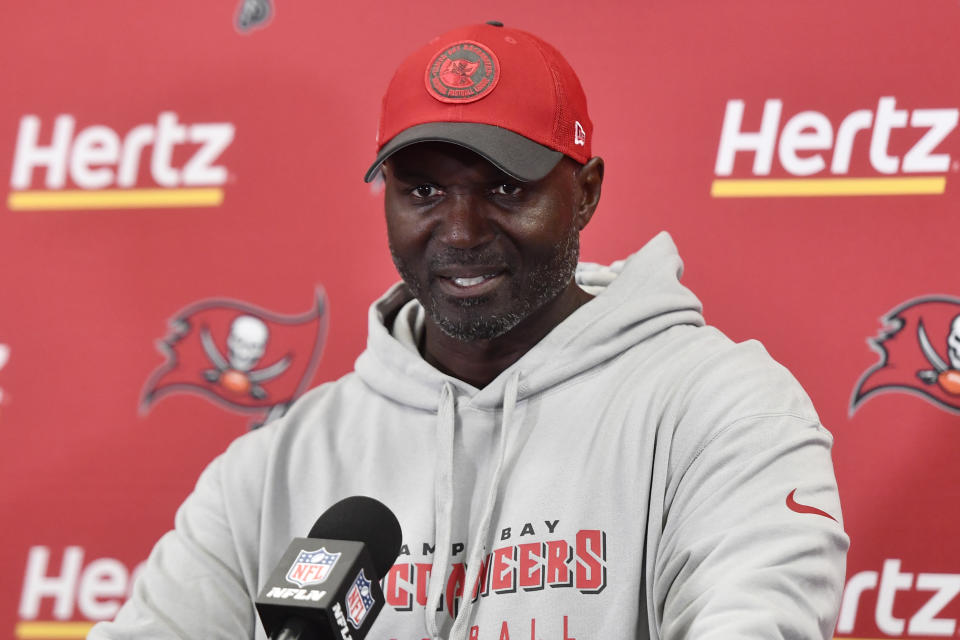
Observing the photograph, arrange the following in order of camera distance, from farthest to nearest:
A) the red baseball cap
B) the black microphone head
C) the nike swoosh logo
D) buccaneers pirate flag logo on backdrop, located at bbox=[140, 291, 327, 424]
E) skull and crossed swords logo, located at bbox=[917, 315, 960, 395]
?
buccaneers pirate flag logo on backdrop, located at bbox=[140, 291, 327, 424]
skull and crossed swords logo, located at bbox=[917, 315, 960, 395]
the red baseball cap
the nike swoosh logo
the black microphone head

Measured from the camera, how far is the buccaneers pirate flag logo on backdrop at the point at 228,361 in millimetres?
2117

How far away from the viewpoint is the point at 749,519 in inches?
46.8

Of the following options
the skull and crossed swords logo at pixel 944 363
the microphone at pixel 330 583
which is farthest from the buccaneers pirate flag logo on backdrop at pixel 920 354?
the microphone at pixel 330 583

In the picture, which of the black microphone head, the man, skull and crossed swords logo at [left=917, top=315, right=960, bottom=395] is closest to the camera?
the black microphone head

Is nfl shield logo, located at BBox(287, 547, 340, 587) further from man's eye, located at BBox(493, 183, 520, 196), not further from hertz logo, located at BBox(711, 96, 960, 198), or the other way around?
hertz logo, located at BBox(711, 96, 960, 198)

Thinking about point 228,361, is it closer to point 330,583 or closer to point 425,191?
point 425,191

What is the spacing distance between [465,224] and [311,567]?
2.03ft

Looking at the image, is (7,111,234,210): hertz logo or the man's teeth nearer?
the man's teeth

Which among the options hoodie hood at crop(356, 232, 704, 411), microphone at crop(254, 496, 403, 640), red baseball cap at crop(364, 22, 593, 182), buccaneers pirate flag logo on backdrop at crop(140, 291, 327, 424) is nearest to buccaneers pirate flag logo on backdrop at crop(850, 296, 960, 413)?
hoodie hood at crop(356, 232, 704, 411)

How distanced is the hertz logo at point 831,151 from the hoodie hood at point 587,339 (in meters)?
0.44

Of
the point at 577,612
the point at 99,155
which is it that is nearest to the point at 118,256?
the point at 99,155

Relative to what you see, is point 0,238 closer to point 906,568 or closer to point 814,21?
point 814,21

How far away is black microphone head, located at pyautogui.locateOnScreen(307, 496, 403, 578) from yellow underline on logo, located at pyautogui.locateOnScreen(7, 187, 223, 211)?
117cm

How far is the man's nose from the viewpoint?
1438mm
